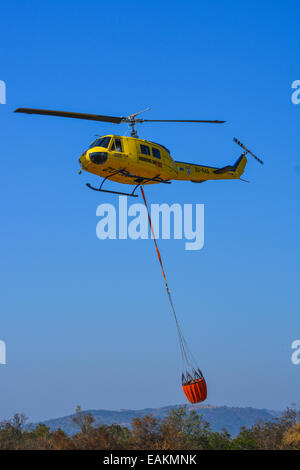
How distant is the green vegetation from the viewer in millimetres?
39719

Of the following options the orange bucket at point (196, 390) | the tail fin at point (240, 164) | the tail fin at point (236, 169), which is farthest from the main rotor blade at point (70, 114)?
the orange bucket at point (196, 390)

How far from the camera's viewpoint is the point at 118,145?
117 ft

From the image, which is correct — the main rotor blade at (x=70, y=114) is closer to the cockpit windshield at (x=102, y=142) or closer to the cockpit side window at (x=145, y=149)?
the cockpit windshield at (x=102, y=142)

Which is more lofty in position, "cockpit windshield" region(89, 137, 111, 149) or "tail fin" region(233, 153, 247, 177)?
"tail fin" region(233, 153, 247, 177)

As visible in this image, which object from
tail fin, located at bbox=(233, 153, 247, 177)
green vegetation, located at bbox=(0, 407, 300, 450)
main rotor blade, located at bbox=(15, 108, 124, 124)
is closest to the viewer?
main rotor blade, located at bbox=(15, 108, 124, 124)

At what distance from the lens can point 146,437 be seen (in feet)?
137

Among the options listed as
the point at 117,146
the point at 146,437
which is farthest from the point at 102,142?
the point at 146,437

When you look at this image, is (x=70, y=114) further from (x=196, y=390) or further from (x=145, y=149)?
(x=196, y=390)

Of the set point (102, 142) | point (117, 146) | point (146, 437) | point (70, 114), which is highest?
point (70, 114)

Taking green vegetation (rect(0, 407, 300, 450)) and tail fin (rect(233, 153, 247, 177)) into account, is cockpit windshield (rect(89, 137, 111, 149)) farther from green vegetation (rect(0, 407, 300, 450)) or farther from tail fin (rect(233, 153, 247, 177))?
green vegetation (rect(0, 407, 300, 450))

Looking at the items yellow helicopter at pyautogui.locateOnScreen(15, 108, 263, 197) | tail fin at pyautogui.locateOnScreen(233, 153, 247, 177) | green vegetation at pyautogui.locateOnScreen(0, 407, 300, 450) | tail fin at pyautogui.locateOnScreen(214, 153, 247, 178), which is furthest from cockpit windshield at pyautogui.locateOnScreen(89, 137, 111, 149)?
green vegetation at pyautogui.locateOnScreen(0, 407, 300, 450)

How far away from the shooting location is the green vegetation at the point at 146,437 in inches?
1564
